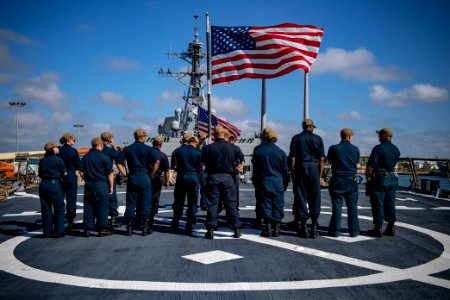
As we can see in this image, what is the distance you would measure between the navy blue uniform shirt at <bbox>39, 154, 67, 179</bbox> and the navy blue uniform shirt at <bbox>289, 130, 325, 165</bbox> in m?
4.89

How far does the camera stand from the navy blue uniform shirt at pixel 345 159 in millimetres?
6750

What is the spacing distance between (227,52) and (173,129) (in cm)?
3236

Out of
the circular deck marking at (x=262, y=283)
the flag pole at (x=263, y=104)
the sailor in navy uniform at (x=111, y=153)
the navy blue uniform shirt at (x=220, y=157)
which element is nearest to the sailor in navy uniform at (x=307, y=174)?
the navy blue uniform shirt at (x=220, y=157)

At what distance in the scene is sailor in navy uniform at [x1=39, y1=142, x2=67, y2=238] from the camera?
679cm

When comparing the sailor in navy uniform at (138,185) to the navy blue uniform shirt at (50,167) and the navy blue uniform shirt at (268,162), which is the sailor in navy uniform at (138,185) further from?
the navy blue uniform shirt at (268,162)

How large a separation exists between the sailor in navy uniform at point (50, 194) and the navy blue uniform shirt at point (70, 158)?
836 millimetres

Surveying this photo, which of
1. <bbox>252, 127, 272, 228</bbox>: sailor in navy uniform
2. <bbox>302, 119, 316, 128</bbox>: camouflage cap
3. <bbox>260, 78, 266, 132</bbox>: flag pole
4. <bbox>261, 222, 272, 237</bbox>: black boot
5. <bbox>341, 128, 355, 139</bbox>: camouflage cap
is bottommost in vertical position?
<bbox>261, 222, 272, 237</bbox>: black boot

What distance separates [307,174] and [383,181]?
1565mm

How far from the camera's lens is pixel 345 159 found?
22.2ft

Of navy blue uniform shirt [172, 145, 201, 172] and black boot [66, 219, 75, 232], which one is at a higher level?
navy blue uniform shirt [172, 145, 201, 172]

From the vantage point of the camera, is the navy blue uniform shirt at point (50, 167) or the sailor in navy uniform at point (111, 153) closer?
the navy blue uniform shirt at point (50, 167)

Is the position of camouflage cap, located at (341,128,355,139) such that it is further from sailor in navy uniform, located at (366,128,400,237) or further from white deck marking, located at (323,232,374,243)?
white deck marking, located at (323,232,374,243)

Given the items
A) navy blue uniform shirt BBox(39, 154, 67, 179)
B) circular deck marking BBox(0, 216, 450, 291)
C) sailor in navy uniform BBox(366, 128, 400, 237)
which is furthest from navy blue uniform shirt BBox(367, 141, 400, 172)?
navy blue uniform shirt BBox(39, 154, 67, 179)

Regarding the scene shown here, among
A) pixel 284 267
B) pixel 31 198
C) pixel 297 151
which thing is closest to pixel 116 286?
pixel 284 267
